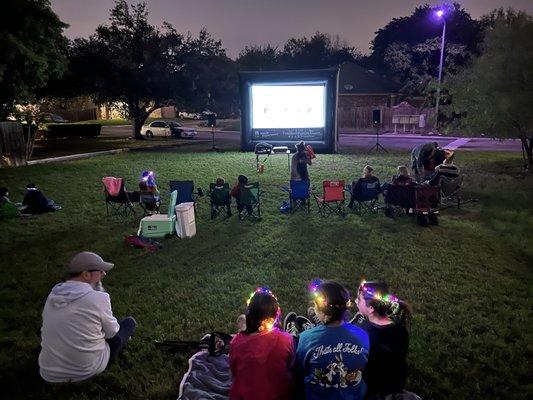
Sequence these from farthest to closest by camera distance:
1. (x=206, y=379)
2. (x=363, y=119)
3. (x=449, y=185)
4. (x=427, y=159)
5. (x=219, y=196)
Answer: (x=363, y=119), (x=427, y=159), (x=449, y=185), (x=219, y=196), (x=206, y=379)

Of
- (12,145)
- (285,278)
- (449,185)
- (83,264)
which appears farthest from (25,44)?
(83,264)

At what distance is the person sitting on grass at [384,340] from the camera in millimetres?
3043

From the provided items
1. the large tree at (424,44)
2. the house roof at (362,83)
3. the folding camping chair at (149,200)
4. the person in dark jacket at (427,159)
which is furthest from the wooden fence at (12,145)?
the large tree at (424,44)

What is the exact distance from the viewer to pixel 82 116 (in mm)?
52062

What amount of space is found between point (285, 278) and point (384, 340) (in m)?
2.88

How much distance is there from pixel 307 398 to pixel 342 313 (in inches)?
26.0

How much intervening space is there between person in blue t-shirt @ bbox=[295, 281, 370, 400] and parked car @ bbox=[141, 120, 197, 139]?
27368 millimetres

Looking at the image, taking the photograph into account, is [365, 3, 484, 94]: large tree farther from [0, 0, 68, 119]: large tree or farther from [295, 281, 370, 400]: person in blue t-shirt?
[295, 281, 370, 400]: person in blue t-shirt

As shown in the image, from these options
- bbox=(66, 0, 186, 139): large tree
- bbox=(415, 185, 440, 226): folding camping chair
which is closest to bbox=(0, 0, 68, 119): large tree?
bbox=(66, 0, 186, 139): large tree

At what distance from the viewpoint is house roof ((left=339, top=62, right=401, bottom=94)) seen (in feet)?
122

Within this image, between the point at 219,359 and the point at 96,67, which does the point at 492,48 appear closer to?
the point at 219,359

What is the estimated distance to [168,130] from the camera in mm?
29859

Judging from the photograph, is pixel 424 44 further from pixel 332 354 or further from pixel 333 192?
pixel 332 354

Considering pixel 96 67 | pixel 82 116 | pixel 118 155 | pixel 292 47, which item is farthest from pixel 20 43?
pixel 292 47
